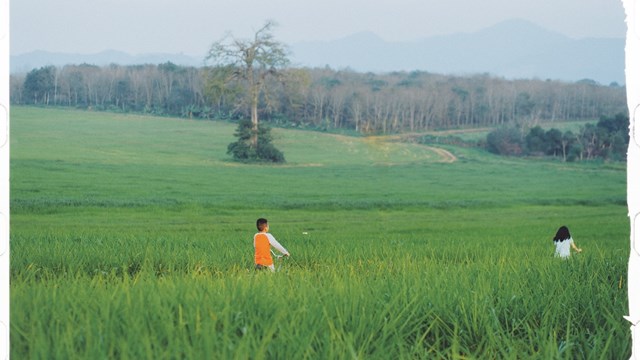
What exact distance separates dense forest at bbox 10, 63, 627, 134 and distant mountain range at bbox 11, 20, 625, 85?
188mm

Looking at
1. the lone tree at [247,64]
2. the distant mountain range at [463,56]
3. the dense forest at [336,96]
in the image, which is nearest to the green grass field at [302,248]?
the dense forest at [336,96]

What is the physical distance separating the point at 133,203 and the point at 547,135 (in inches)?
227

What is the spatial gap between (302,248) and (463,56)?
4.96 meters

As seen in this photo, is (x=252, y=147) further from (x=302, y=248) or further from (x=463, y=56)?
(x=302, y=248)

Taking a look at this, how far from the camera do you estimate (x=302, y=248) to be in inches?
200

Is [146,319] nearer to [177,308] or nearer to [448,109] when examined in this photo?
[177,308]

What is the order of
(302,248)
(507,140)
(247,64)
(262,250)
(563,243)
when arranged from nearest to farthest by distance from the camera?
(262,250)
(563,243)
(302,248)
(247,64)
(507,140)

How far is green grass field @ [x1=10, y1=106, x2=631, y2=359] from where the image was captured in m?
1.81

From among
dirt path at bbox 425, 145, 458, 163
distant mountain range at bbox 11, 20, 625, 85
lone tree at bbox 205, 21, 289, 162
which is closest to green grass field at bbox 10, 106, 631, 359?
dirt path at bbox 425, 145, 458, 163

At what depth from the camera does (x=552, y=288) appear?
2.44 m

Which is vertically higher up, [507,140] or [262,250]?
[507,140]

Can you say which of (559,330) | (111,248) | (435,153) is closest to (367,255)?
(111,248)

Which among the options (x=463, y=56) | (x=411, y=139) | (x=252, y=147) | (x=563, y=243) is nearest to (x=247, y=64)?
(x=252, y=147)
